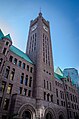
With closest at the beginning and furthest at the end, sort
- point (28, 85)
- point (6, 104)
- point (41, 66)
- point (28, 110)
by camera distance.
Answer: point (6, 104) → point (28, 110) → point (28, 85) → point (41, 66)

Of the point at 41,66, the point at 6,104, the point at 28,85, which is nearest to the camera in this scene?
the point at 6,104

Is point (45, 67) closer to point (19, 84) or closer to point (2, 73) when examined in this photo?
point (19, 84)

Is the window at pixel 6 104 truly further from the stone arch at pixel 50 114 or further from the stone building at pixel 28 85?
the stone arch at pixel 50 114

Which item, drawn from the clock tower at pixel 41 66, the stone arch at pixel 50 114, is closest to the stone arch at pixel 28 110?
the clock tower at pixel 41 66

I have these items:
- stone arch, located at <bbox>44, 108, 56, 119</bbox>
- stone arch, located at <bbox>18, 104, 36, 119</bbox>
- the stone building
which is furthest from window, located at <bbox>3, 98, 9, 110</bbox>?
stone arch, located at <bbox>44, 108, 56, 119</bbox>

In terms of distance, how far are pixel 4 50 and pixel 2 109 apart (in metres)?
16.1

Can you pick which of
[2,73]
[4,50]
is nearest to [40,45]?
[4,50]

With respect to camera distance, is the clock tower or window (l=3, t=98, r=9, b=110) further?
the clock tower

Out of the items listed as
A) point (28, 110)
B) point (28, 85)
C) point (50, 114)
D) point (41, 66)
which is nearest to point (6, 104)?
point (28, 110)

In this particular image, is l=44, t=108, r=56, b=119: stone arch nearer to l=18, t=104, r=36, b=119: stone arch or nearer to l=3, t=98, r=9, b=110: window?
l=18, t=104, r=36, b=119: stone arch

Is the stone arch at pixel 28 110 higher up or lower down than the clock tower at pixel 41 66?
lower down

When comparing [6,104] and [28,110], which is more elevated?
[6,104]

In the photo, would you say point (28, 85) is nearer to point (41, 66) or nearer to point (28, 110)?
point (28, 110)

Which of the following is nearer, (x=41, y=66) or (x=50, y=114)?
(x=50, y=114)
